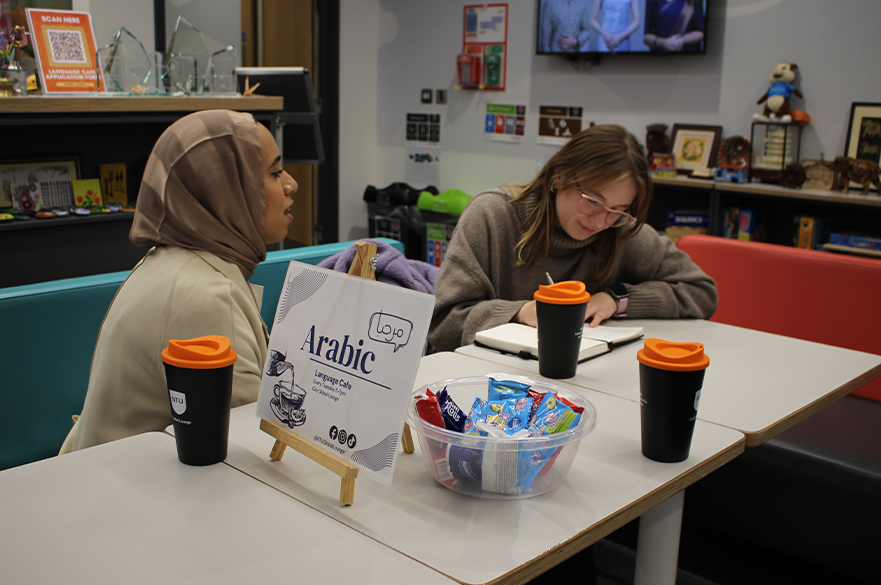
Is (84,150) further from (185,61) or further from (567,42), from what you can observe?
(567,42)

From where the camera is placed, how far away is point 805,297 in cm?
251

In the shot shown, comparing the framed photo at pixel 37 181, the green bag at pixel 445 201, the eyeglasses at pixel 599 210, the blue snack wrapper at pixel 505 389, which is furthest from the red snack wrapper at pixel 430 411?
the green bag at pixel 445 201

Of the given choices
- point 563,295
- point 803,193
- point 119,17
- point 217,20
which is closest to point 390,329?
point 563,295

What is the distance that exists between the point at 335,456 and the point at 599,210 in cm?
113

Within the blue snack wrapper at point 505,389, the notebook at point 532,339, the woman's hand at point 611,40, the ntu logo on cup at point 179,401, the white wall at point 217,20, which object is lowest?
the notebook at point 532,339

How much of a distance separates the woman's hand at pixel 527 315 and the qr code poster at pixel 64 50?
2.10 m

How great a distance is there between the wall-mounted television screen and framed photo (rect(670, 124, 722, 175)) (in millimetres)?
424

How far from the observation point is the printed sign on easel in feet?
3.11

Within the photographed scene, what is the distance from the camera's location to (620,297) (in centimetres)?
191

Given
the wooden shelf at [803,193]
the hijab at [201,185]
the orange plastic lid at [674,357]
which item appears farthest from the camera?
the wooden shelf at [803,193]

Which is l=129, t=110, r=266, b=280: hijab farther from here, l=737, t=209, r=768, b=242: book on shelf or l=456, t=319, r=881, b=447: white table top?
l=737, t=209, r=768, b=242: book on shelf

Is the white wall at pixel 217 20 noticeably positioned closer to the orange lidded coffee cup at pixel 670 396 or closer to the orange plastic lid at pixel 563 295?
the orange plastic lid at pixel 563 295

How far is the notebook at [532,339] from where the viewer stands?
1.56 metres

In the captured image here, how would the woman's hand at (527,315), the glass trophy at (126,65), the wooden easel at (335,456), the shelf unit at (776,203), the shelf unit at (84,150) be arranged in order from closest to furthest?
the wooden easel at (335,456) < the woman's hand at (527,315) < the shelf unit at (84,150) < the glass trophy at (126,65) < the shelf unit at (776,203)
